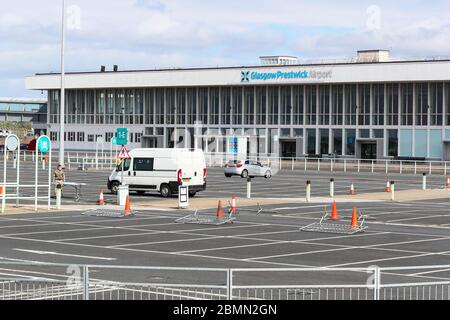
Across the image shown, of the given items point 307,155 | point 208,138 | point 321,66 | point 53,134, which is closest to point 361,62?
point 321,66

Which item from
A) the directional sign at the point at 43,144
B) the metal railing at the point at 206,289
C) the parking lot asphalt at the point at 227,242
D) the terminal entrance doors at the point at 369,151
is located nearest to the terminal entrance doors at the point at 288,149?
the terminal entrance doors at the point at 369,151

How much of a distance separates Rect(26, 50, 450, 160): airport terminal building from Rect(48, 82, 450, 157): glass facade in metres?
0.10

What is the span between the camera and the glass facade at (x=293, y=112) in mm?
84625

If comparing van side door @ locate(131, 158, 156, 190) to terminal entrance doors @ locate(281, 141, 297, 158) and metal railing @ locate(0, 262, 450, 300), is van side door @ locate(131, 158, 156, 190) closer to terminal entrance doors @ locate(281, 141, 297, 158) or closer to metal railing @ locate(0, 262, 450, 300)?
metal railing @ locate(0, 262, 450, 300)

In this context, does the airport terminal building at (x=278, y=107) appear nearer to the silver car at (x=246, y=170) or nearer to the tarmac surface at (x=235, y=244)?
the silver car at (x=246, y=170)

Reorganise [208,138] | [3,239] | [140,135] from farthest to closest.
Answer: [140,135], [208,138], [3,239]

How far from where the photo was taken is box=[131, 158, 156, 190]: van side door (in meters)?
42.1

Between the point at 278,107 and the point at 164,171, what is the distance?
174 ft

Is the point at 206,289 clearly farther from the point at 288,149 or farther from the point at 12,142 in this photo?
the point at 288,149

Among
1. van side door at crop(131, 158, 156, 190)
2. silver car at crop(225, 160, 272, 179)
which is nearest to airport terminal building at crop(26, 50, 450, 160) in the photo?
silver car at crop(225, 160, 272, 179)

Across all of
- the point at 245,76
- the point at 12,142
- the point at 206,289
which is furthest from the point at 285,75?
the point at 206,289
